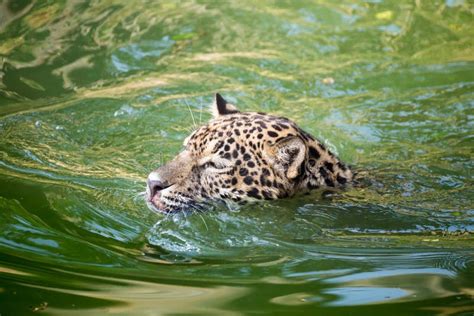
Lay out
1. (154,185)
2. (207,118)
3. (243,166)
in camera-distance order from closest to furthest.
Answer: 1. (154,185)
2. (243,166)
3. (207,118)

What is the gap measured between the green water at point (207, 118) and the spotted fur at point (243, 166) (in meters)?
0.22

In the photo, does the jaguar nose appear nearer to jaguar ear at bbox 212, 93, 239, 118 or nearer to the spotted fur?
the spotted fur

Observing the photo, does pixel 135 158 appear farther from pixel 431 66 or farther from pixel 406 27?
pixel 406 27

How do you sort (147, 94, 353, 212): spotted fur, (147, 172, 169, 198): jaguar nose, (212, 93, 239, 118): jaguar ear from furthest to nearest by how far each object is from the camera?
(212, 93, 239, 118): jaguar ear, (147, 94, 353, 212): spotted fur, (147, 172, 169, 198): jaguar nose

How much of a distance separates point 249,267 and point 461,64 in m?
8.41

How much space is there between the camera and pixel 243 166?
8.12 m

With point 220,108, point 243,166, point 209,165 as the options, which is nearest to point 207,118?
point 220,108

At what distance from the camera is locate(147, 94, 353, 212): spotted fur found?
8031mm

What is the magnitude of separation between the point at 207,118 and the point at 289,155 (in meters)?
4.46

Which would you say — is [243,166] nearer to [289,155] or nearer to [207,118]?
[289,155]

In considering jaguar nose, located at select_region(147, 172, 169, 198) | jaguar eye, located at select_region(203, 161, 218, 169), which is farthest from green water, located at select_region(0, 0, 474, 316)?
jaguar eye, located at select_region(203, 161, 218, 169)

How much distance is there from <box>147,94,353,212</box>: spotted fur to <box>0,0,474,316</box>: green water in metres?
0.22

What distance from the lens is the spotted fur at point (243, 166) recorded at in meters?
8.03

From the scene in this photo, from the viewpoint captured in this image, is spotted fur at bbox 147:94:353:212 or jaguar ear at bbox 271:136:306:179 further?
spotted fur at bbox 147:94:353:212
